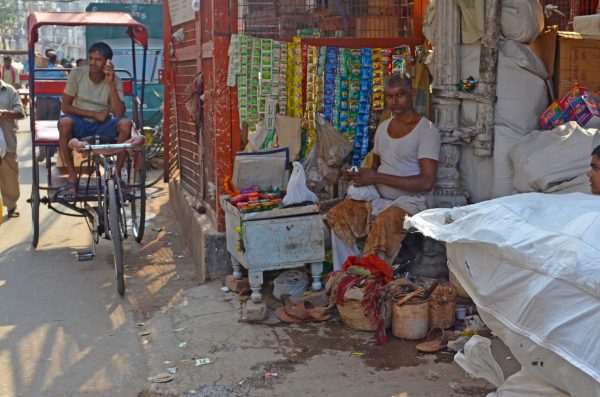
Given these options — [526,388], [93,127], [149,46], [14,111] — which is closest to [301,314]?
[526,388]

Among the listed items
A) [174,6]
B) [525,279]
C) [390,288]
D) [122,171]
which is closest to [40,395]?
[390,288]

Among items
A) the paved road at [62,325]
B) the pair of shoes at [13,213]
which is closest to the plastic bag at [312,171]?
the paved road at [62,325]

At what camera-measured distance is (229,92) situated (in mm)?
6895

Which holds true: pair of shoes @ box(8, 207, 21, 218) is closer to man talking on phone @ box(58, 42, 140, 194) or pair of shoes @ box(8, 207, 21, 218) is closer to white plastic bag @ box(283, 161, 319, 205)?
man talking on phone @ box(58, 42, 140, 194)

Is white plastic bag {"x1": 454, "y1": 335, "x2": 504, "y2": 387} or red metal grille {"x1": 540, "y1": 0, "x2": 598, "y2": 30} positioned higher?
red metal grille {"x1": 540, "y1": 0, "x2": 598, "y2": 30}

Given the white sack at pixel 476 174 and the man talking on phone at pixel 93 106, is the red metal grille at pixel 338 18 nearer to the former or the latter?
the white sack at pixel 476 174

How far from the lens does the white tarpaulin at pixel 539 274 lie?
310 cm

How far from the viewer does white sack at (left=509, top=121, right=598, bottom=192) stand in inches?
217

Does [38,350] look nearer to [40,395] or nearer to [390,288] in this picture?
[40,395]

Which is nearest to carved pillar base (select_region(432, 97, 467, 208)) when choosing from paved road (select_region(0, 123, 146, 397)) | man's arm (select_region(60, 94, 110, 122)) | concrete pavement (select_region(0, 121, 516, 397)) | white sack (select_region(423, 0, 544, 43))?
white sack (select_region(423, 0, 544, 43))

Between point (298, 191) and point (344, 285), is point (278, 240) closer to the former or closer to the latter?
point (298, 191)

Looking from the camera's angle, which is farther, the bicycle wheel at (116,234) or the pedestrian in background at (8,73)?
the pedestrian in background at (8,73)

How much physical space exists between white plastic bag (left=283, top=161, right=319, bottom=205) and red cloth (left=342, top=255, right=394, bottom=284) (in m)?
0.59

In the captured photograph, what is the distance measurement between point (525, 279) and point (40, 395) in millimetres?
2888
